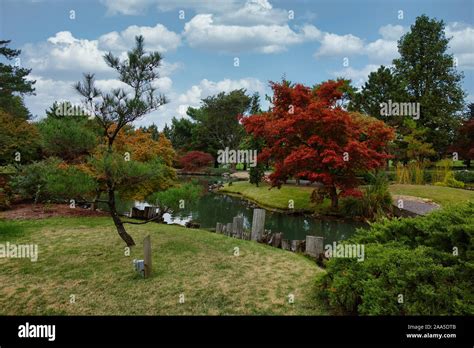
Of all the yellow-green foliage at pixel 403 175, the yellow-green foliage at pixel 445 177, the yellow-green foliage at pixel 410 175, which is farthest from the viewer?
the yellow-green foliage at pixel 403 175

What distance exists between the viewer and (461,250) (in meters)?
3.48

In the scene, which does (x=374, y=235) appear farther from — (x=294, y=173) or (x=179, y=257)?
(x=294, y=173)

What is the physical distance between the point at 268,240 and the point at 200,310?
13.1 ft

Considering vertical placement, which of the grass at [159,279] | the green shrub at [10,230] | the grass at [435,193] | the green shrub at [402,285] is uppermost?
the green shrub at [402,285]

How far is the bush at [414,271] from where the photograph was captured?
3.19 m

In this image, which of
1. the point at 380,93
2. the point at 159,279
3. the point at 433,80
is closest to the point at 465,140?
the point at 433,80

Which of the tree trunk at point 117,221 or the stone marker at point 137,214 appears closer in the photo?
the tree trunk at point 117,221

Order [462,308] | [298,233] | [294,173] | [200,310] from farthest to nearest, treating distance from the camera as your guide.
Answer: [294,173]
[298,233]
[200,310]
[462,308]

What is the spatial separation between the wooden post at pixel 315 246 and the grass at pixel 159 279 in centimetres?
32

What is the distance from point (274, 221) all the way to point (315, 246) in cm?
552

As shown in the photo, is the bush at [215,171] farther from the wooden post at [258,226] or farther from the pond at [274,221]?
the wooden post at [258,226]

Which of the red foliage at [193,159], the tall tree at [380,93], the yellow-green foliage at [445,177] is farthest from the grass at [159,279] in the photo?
the red foliage at [193,159]
